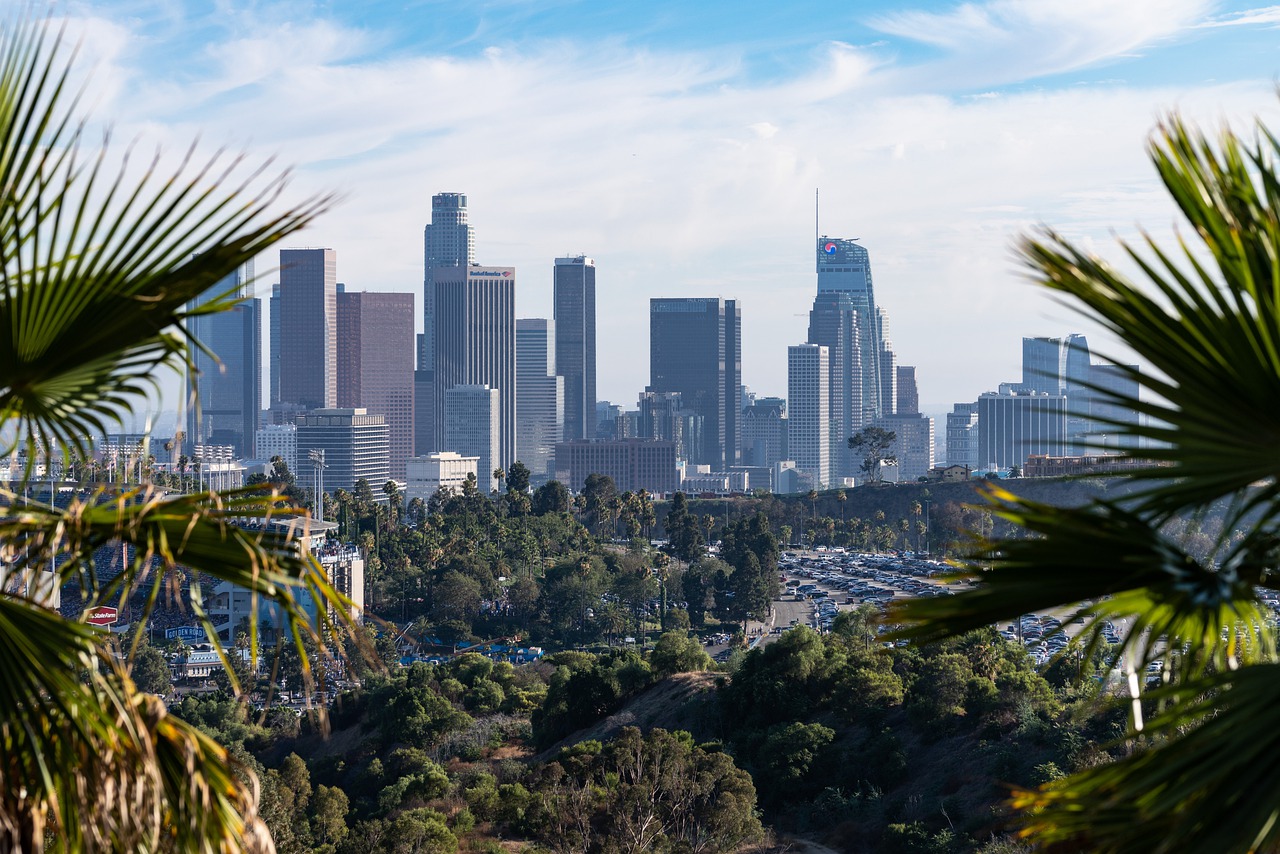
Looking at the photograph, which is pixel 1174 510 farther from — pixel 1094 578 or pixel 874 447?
pixel 874 447

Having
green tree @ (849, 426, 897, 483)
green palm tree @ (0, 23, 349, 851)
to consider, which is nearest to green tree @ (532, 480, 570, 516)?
green tree @ (849, 426, 897, 483)

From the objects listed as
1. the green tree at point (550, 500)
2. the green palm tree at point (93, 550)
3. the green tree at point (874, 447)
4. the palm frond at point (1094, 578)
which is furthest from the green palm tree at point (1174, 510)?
the green tree at point (874, 447)

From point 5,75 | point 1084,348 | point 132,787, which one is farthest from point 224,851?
point 1084,348

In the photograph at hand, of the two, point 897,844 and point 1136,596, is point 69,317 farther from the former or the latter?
point 897,844

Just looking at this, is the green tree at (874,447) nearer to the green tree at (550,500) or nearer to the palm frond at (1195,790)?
the green tree at (550,500)

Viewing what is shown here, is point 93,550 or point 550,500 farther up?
point 93,550

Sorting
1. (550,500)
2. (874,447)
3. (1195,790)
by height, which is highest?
(874,447)

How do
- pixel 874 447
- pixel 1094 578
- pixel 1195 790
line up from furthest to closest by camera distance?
1. pixel 874 447
2. pixel 1094 578
3. pixel 1195 790

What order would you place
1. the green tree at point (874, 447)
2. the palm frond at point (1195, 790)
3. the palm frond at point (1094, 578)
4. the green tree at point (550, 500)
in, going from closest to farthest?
the palm frond at point (1195, 790)
the palm frond at point (1094, 578)
the green tree at point (550, 500)
the green tree at point (874, 447)

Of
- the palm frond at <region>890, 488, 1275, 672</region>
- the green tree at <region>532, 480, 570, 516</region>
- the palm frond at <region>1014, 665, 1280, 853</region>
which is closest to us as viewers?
the palm frond at <region>1014, 665, 1280, 853</region>

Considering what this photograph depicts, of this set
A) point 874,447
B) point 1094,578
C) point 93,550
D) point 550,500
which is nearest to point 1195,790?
point 1094,578

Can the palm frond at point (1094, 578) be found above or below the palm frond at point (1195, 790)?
above

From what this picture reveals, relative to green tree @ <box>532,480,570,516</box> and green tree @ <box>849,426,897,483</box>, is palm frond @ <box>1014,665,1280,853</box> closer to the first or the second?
green tree @ <box>532,480,570,516</box>
